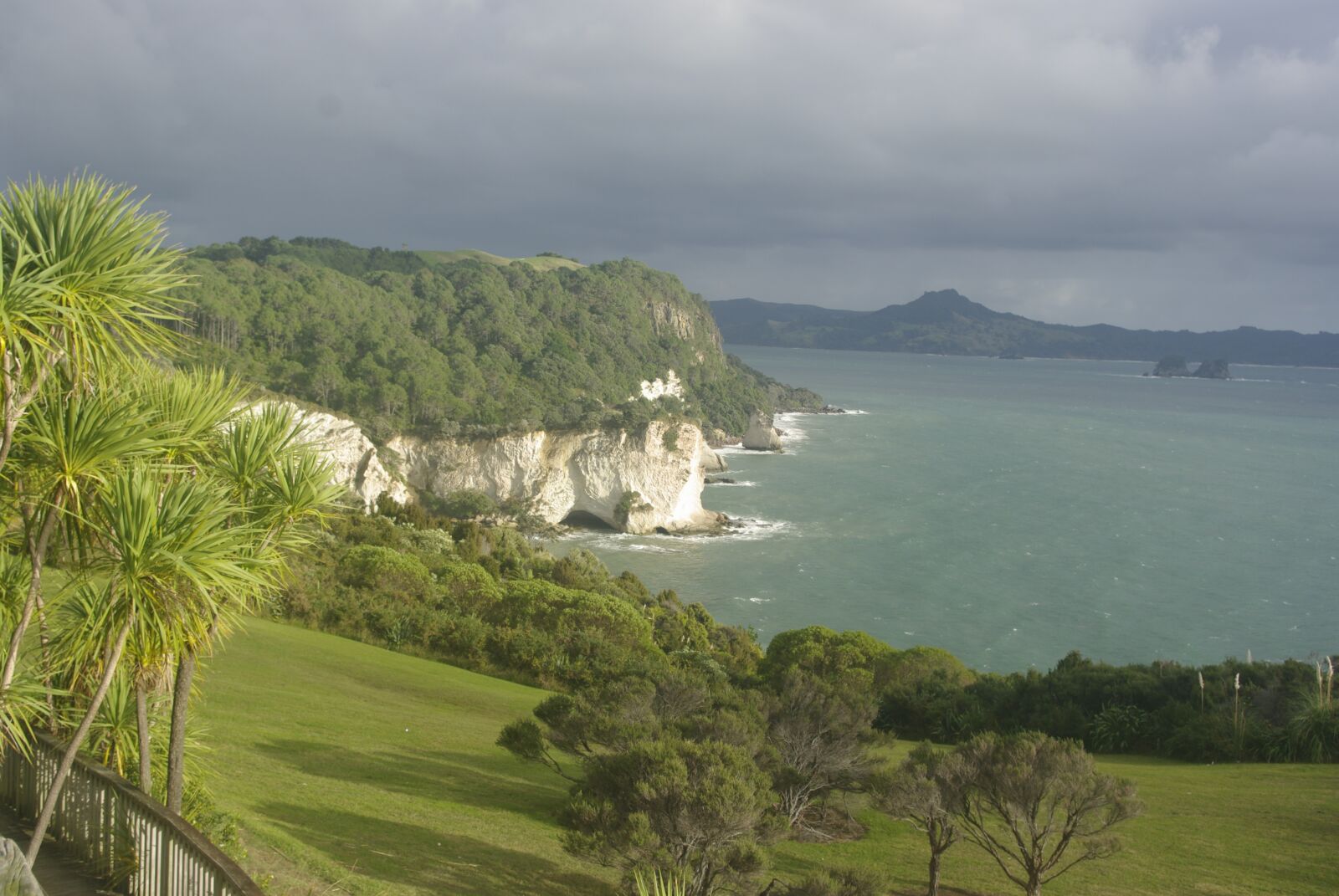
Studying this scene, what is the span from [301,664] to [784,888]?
1142 centimetres

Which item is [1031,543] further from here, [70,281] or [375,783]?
[70,281]

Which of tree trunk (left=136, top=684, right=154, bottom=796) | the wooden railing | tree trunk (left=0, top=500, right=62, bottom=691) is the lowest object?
the wooden railing

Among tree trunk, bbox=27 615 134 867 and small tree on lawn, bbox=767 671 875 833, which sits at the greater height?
tree trunk, bbox=27 615 134 867

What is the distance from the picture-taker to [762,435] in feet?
322

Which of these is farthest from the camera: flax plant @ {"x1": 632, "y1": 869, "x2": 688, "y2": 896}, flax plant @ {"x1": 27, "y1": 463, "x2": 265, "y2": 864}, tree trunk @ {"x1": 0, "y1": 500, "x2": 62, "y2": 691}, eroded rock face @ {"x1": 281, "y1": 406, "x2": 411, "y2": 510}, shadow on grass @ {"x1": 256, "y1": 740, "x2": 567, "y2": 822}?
eroded rock face @ {"x1": 281, "y1": 406, "x2": 411, "y2": 510}

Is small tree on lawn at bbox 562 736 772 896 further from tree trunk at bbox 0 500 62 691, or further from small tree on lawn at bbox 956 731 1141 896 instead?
tree trunk at bbox 0 500 62 691

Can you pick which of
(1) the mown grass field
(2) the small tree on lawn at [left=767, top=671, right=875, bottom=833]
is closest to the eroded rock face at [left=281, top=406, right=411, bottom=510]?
(1) the mown grass field

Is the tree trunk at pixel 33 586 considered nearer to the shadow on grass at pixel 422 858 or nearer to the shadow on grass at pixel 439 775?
the shadow on grass at pixel 422 858

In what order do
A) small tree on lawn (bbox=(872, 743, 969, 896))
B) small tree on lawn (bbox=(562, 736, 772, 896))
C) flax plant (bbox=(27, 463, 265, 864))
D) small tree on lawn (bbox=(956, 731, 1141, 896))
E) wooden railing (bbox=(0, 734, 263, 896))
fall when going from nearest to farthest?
wooden railing (bbox=(0, 734, 263, 896)) < flax plant (bbox=(27, 463, 265, 864)) < small tree on lawn (bbox=(562, 736, 772, 896)) < small tree on lawn (bbox=(956, 731, 1141, 896)) < small tree on lawn (bbox=(872, 743, 969, 896))

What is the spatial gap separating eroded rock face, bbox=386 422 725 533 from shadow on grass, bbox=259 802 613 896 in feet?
181

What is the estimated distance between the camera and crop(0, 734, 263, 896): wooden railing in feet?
16.0

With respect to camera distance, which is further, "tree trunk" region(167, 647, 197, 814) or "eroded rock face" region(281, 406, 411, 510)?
"eroded rock face" region(281, 406, 411, 510)

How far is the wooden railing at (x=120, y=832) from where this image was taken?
192 inches

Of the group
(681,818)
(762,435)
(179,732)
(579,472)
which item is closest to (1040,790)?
(681,818)
